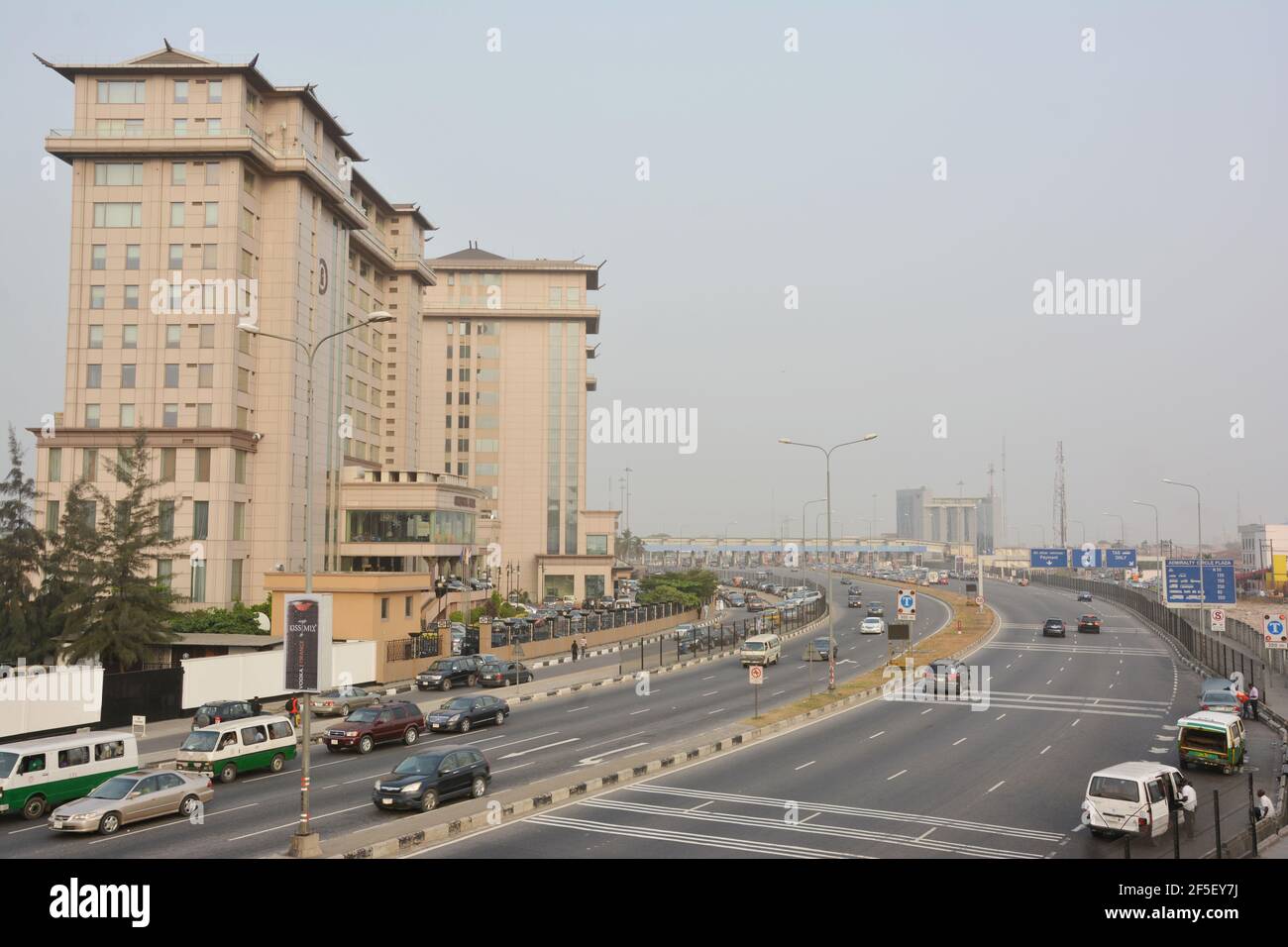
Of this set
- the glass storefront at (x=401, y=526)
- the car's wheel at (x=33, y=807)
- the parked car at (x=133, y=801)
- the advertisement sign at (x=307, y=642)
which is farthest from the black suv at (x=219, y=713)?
the glass storefront at (x=401, y=526)

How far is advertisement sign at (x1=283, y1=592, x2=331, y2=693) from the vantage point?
18016mm

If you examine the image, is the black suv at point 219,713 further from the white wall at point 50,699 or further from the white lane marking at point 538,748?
the white lane marking at point 538,748

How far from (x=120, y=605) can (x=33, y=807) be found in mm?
18727

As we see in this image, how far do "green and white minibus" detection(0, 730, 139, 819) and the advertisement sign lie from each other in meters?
9.15

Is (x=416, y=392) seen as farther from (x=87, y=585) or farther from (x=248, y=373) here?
(x=87, y=585)

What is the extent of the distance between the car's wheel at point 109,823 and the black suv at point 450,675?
24.9m

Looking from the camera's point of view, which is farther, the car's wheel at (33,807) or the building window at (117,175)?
the building window at (117,175)

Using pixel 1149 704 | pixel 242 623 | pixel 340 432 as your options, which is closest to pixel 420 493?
pixel 340 432

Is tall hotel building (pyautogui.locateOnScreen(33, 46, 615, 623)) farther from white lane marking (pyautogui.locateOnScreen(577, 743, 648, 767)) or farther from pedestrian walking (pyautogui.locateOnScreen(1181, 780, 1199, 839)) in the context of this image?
pedestrian walking (pyautogui.locateOnScreen(1181, 780, 1199, 839))

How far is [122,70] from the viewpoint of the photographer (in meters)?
62.4

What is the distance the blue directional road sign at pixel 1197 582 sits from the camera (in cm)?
5241

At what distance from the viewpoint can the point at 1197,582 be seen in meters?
53.2

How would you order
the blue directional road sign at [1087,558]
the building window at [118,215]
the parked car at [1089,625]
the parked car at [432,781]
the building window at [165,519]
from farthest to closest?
the blue directional road sign at [1087,558]
the parked car at [1089,625]
the building window at [118,215]
the building window at [165,519]
the parked car at [432,781]

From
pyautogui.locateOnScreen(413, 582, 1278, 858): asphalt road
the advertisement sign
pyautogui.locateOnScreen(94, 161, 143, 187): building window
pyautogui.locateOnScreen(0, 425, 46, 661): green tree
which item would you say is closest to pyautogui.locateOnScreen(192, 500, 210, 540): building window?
pyautogui.locateOnScreen(0, 425, 46, 661): green tree
